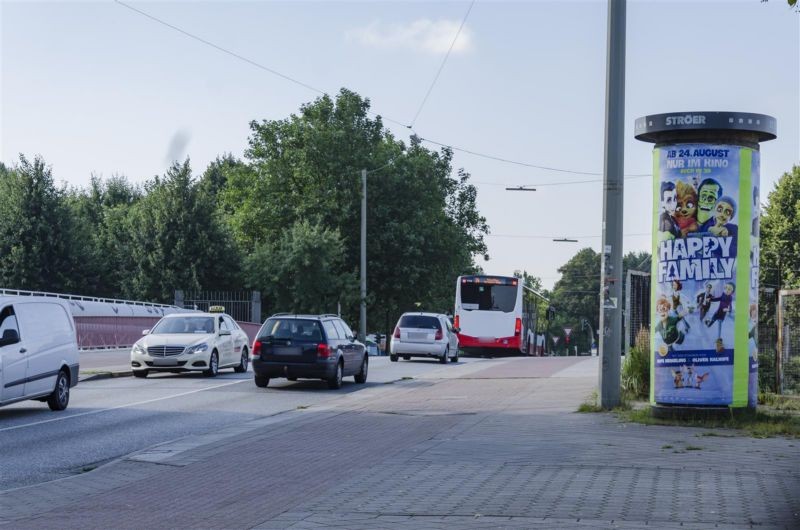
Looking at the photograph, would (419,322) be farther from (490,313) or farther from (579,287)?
(579,287)

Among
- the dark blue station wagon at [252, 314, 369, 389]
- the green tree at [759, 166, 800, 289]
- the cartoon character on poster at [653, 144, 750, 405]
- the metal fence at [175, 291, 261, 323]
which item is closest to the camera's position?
the cartoon character on poster at [653, 144, 750, 405]

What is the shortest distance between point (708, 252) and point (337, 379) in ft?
33.5

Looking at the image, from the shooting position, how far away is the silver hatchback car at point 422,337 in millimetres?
35594

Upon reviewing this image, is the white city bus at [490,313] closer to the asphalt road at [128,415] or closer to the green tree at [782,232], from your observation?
the green tree at [782,232]

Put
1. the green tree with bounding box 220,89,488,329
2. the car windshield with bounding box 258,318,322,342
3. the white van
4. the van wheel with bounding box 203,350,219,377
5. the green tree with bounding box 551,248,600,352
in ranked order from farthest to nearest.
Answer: the green tree with bounding box 551,248,600,352
the green tree with bounding box 220,89,488,329
the van wheel with bounding box 203,350,219,377
the car windshield with bounding box 258,318,322,342
the white van

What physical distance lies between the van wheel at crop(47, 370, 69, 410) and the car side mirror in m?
1.61

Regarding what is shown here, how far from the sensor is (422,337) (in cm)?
3566

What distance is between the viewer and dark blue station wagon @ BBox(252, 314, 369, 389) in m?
22.0

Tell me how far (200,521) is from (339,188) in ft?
187

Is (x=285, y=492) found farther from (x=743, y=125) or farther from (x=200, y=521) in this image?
(x=743, y=125)

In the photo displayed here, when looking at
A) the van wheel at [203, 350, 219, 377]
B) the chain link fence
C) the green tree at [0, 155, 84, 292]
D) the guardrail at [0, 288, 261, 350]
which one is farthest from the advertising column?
the green tree at [0, 155, 84, 292]

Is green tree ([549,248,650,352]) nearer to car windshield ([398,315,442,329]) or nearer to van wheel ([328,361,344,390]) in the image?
car windshield ([398,315,442,329])

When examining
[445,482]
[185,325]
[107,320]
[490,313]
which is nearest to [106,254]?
[107,320]

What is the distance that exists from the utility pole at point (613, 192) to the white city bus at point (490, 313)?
29.9 metres
